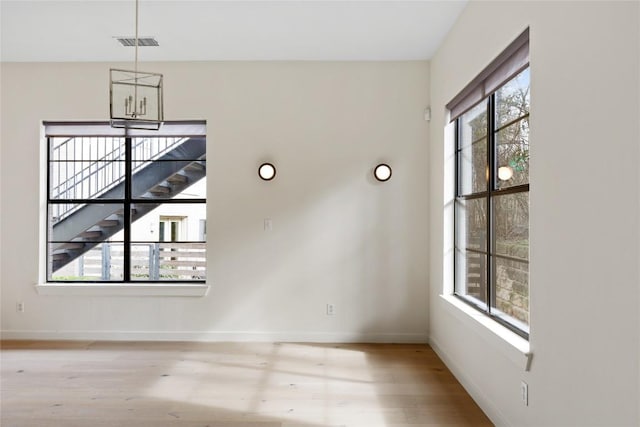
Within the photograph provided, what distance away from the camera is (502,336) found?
8.32 ft

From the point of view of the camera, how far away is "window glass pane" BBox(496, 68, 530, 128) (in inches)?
101

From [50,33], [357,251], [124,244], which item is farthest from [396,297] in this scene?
[50,33]

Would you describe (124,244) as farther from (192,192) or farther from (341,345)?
(341,345)

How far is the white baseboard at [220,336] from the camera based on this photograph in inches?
177

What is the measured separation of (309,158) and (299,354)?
1886mm

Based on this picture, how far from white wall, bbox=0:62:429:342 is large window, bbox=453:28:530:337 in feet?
2.58

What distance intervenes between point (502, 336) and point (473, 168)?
142 centimetres

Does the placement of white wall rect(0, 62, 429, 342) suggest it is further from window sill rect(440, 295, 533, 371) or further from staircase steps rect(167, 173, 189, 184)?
window sill rect(440, 295, 533, 371)

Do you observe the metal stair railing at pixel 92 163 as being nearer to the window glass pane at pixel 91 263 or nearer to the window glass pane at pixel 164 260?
the window glass pane at pixel 91 263

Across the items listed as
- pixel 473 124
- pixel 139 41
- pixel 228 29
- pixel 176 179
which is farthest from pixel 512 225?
pixel 139 41

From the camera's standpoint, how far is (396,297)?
451 cm

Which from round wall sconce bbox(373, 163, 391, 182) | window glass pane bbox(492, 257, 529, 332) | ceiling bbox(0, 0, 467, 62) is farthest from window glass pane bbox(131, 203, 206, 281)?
window glass pane bbox(492, 257, 529, 332)

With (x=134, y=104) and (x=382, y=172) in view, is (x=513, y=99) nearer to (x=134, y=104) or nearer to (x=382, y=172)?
(x=382, y=172)

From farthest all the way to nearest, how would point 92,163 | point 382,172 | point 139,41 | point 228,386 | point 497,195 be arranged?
point 92,163 → point 382,172 → point 139,41 → point 228,386 → point 497,195
